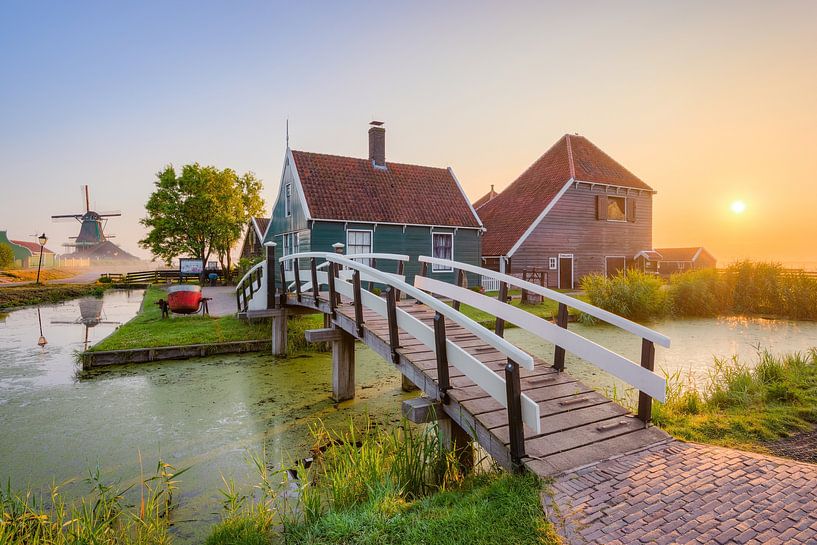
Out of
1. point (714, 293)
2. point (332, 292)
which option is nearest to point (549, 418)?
point (332, 292)

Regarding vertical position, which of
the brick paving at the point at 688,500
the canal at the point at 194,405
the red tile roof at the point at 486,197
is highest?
the red tile roof at the point at 486,197

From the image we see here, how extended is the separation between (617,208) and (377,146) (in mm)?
13318

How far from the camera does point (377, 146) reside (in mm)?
19969

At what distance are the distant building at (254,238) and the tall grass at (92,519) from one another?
23.6 m

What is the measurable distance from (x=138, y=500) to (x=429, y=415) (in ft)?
9.72

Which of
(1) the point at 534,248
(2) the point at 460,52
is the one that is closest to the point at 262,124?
(2) the point at 460,52

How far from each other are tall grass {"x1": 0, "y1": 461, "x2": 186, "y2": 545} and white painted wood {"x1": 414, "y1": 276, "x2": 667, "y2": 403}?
3.73 meters

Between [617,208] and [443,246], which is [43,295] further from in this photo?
[617,208]

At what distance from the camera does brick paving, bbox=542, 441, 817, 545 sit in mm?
2523

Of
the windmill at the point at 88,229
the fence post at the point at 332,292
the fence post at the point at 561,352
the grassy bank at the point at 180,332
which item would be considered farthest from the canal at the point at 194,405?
the windmill at the point at 88,229

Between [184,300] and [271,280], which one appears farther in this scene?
[184,300]

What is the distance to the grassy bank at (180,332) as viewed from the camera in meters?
10.2

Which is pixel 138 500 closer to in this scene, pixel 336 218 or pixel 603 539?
pixel 603 539

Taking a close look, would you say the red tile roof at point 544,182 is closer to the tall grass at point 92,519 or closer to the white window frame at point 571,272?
the white window frame at point 571,272
